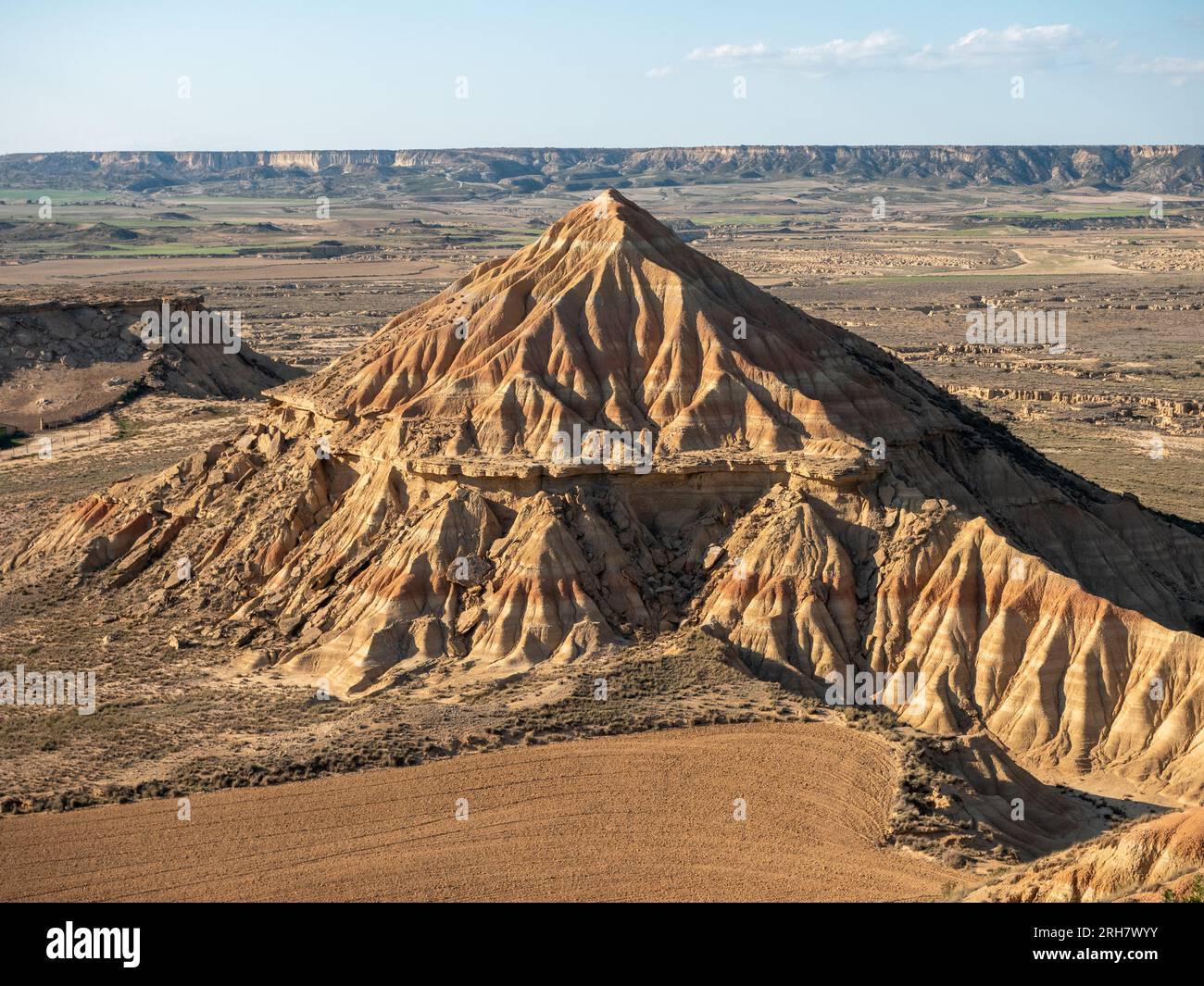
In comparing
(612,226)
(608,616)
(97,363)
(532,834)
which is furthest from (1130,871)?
(97,363)

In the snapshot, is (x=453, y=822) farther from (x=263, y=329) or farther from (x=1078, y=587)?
(x=263, y=329)

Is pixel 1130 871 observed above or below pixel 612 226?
below

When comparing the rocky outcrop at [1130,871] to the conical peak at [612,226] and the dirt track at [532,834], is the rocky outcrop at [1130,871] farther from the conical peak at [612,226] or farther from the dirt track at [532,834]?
the conical peak at [612,226]

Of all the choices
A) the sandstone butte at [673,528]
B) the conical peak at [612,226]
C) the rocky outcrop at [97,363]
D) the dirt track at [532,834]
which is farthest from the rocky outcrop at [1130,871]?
the rocky outcrop at [97,363]

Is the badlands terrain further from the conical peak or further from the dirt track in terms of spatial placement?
the conical peak

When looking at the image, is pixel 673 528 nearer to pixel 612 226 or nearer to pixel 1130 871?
pixel 612 226

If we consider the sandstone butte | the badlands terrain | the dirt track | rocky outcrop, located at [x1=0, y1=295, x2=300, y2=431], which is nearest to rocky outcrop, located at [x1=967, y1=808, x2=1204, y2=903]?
the badlands terrain
